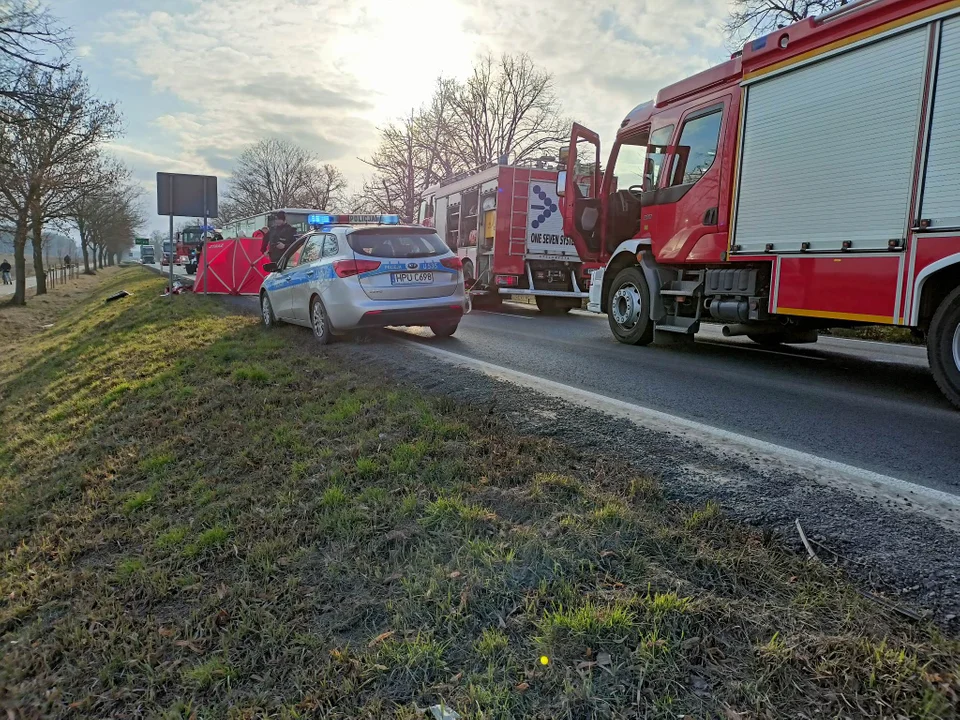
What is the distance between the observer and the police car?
7941 millimetres

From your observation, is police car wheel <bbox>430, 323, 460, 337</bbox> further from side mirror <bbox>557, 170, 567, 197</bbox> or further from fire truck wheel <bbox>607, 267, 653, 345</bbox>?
side mirror <bbox>557, 170, 567, 197</bbox>

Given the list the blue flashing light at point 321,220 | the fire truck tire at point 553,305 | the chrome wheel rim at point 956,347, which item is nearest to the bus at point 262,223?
the blue flashing light at point 321,220

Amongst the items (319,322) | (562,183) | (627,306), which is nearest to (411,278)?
(319,322)

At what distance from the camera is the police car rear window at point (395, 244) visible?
8109mm

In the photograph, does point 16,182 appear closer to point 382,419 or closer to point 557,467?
point 382,419

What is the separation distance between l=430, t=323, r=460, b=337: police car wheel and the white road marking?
356cm

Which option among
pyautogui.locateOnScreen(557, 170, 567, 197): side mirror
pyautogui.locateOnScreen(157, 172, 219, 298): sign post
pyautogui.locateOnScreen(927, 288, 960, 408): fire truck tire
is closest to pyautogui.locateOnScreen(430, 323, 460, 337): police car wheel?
pyautogui.locateOnScreen(557, 170, 567, 197): side mirror

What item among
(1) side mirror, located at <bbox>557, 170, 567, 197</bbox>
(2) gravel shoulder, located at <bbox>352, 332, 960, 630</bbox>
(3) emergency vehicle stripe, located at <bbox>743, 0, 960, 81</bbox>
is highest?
(3) emergency vehicle stripe, located at <bbox>743, 0, 960, 81</bbox>

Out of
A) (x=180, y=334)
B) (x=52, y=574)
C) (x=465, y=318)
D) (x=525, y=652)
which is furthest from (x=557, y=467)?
(x=465, y=318)

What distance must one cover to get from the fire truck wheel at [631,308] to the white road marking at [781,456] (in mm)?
3481

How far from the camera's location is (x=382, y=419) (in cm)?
468

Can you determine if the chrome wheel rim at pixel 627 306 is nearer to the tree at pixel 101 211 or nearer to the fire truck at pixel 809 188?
the fire truck at pixel 809 188

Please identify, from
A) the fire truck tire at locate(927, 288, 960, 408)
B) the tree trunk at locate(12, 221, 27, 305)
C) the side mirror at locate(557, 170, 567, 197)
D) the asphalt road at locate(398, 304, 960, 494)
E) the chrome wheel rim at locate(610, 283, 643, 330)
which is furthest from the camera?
the tree trunk at locate(12, 221, 27, 305)

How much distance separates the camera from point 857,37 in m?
5.69
